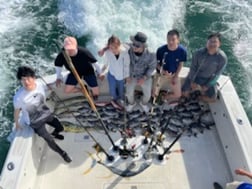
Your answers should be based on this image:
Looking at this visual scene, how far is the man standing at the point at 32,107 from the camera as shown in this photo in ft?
12.4

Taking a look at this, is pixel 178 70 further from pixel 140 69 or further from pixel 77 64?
pixel 77 64

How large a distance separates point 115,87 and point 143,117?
1.74ft

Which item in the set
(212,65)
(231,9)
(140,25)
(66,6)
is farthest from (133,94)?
(231,9)

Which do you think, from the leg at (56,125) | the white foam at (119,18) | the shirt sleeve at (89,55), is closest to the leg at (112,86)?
the shirt sleeve at (89,55)

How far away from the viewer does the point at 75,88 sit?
4.73 m

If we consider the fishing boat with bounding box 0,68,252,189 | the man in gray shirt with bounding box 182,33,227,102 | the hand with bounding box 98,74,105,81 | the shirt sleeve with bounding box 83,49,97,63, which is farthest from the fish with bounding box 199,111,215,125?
the shirt sleeve with bounding box 83,49,97,63

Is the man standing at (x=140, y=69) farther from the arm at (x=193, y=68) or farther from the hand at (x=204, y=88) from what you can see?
the hand at (x=204, y=88)

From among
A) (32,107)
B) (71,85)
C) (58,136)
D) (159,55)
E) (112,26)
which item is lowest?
(112,26)

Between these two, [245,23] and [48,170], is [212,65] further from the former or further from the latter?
[245,23]

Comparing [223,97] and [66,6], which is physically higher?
[223,97]

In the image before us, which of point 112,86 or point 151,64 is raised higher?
point 151,64

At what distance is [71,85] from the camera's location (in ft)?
15.3

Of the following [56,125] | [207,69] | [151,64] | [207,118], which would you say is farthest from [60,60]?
[207,118]

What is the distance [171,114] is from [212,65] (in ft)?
2.68
